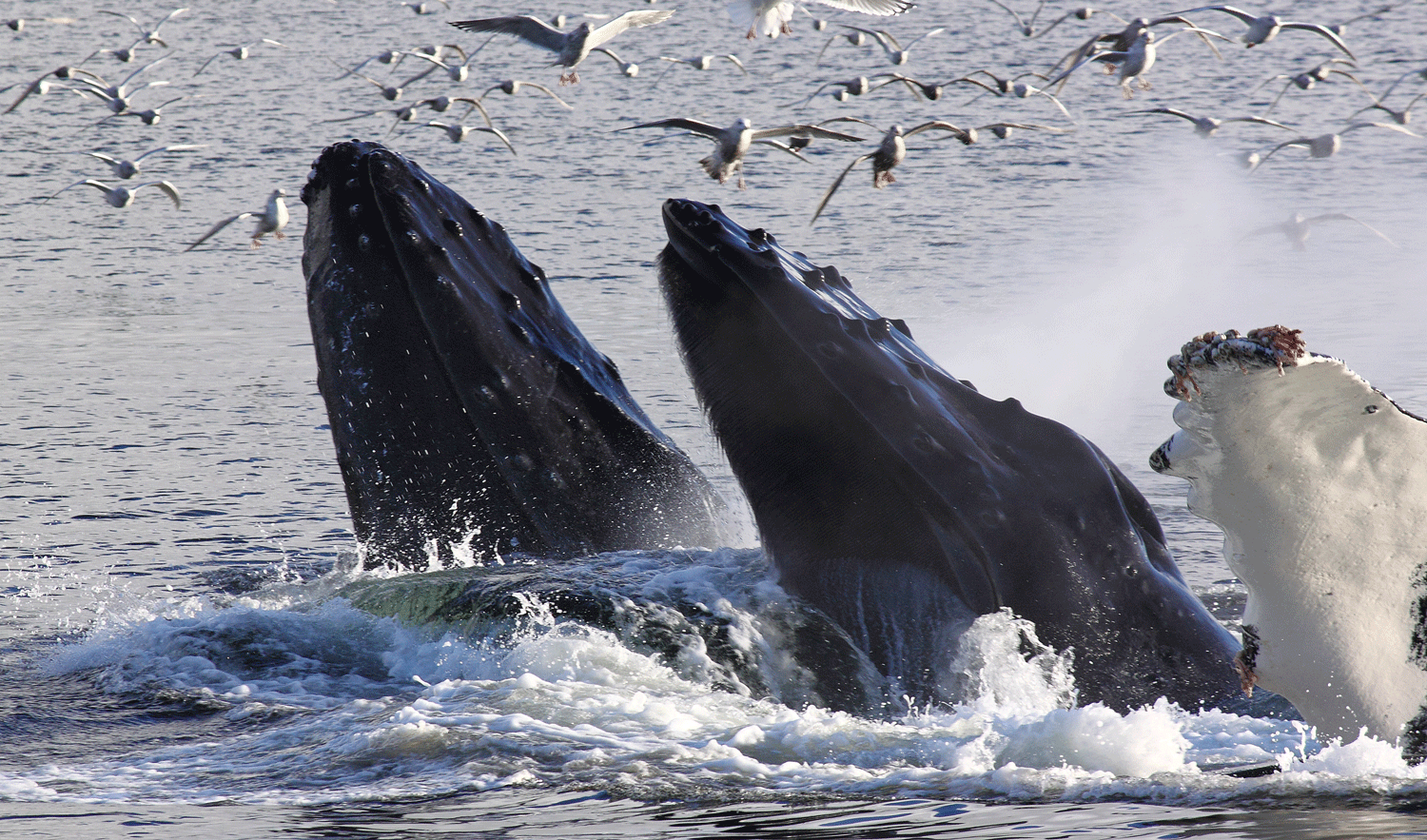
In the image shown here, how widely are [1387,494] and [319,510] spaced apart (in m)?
7.95

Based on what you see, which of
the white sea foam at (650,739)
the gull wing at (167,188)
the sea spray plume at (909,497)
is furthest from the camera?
the gull wing at (167,188)

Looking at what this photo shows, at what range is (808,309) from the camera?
5.68 meters

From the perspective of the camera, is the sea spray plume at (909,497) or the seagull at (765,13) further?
the seagull at (765,13)

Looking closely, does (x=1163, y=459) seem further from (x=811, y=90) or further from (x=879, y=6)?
(x=811, y=90)

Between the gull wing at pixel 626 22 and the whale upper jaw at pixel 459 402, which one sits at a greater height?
the gull wing at pixel 626 22

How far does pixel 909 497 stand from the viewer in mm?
5453

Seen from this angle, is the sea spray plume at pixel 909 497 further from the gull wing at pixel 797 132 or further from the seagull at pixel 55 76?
the seagull at pixel 55 76

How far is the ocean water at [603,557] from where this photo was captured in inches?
199

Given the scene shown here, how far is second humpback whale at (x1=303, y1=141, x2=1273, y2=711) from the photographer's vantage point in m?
5.43

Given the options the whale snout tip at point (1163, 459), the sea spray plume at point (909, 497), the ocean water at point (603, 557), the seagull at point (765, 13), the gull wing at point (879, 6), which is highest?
the gull wing at point (879, 6)

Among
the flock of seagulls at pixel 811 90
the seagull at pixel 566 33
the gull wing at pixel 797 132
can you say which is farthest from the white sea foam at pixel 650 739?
the seagull at pixel 566 33

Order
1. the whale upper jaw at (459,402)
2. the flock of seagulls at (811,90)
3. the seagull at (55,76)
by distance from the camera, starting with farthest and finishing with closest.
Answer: the seagull at (55,76)
the flock of seagulls at (811,90)
the whale upper jaw at (459,402)

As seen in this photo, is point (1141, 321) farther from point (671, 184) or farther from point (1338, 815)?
point (1338, 815)

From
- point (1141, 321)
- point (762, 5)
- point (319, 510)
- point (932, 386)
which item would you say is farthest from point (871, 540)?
point (762, 5)
